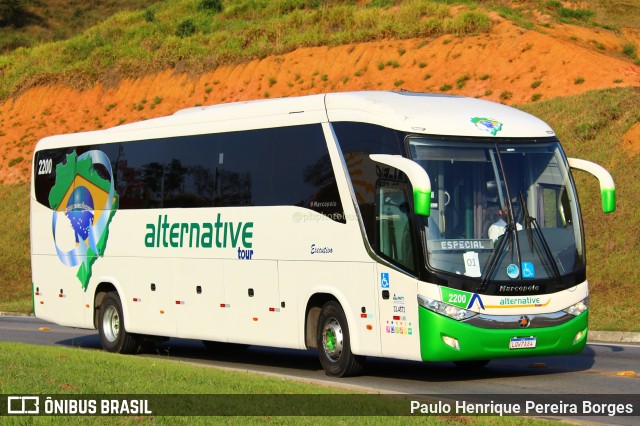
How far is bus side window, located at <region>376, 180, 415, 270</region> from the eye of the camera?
46.7 feet

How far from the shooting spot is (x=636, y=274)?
27.2 metres

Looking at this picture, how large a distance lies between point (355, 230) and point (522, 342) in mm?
2705

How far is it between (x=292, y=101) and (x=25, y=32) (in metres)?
87.1

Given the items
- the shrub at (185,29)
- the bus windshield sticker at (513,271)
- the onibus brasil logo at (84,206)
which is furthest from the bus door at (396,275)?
the shrub at (185,29)

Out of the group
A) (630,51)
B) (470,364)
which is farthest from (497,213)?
(630,51)

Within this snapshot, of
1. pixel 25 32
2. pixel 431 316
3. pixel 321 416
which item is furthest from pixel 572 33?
pixel 25 32

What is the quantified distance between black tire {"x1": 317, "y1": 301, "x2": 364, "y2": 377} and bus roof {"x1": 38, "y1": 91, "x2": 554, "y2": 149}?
2.76 m

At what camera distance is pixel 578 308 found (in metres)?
14.7

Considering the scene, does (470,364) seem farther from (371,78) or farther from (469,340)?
(371,78)

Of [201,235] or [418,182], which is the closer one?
[418,182]

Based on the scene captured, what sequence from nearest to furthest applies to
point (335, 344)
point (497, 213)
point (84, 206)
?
point (497, 213) → point (335, 344) → point (84, 206)

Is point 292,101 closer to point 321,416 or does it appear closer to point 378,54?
point 321,416

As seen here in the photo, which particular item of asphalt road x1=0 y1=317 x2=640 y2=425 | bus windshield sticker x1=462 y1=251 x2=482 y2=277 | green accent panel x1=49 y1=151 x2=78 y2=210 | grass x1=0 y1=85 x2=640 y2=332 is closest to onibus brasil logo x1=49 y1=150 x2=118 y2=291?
green accent panel x1=49 y1=151 x2=78 y2=210

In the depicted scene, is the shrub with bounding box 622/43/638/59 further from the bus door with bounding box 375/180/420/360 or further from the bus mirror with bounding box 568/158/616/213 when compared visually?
the bus door with bounding box 375/180/420/360
